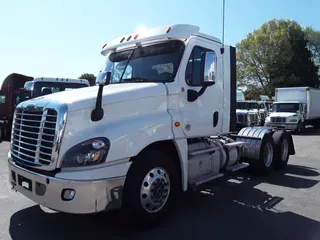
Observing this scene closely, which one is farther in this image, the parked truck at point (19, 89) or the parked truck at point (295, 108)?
the parked truck at point (295, 108)

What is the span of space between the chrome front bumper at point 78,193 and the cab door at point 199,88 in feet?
5.44

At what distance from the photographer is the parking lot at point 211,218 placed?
13.7 feet

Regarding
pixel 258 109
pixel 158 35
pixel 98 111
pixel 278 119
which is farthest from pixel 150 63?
pixel 258 109

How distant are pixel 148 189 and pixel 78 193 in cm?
104

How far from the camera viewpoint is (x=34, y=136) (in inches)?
157

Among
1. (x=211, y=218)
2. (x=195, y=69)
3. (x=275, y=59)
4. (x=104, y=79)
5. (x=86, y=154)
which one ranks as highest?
(x=275, y=59)

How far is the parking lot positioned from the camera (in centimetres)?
418

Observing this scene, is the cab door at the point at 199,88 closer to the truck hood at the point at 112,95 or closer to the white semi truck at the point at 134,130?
Result: the white semi truck at the point at 134,130

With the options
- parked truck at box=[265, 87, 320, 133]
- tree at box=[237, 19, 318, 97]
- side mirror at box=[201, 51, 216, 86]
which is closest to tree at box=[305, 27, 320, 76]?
tree at box=[237, 19, 318, 97]

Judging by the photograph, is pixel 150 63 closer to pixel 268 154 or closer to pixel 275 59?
pixel 268 154

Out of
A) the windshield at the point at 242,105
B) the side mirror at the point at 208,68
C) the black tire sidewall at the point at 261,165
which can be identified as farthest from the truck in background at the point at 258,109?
the side mirror at the point at 208,68

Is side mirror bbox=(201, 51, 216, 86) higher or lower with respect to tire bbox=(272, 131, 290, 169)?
higher

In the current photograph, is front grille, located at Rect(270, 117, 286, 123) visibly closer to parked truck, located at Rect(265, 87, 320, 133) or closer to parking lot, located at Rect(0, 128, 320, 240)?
parked truck, located at Rect(265, 87, 320, 133)

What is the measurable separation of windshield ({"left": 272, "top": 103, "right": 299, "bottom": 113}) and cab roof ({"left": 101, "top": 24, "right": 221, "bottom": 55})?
18535mm
